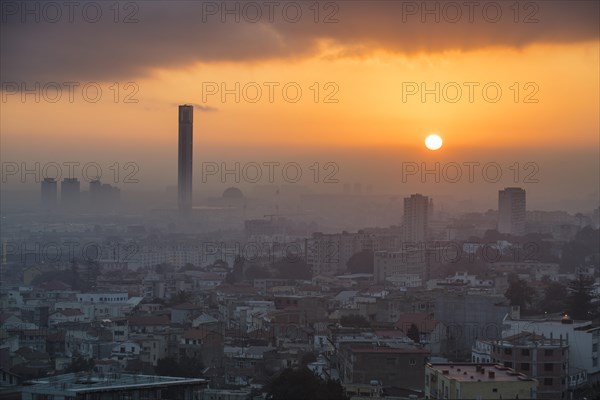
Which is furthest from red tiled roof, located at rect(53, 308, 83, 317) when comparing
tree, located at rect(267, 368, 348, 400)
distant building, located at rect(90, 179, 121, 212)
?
distant building, located at rect(90, 179, 121, 212)

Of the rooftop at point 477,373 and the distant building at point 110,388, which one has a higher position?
the rooftop at point 477,373

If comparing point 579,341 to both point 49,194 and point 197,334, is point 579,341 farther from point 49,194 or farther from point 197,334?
point 49,194

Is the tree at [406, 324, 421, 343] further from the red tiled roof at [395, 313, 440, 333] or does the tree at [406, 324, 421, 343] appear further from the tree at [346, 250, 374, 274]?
the tree at [346, 250, 374, 274]

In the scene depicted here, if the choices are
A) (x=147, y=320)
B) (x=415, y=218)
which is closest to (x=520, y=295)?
(x=147, y=320)

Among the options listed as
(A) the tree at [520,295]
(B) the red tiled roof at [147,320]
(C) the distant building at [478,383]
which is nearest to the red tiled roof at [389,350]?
(C) the distant building at [478,383]

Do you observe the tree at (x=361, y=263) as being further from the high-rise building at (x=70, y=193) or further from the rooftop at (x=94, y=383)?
the rooftop at (x=94, y=383)

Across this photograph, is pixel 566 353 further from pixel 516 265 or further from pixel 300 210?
pixel 300 210
